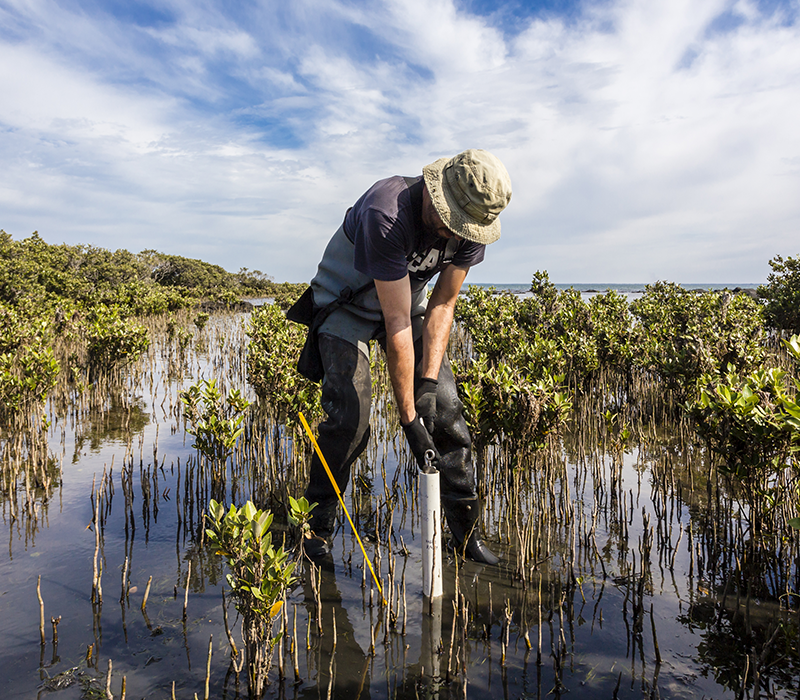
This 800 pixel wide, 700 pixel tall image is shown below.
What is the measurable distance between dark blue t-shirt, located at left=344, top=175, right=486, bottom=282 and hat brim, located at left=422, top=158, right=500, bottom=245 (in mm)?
158

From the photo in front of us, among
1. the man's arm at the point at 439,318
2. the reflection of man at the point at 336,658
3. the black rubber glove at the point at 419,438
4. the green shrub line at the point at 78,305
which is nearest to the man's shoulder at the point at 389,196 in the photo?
the man's arm at the point at 439,318

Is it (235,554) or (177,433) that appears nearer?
(235,554)

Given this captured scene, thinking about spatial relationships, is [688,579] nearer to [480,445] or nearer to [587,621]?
[587,621]

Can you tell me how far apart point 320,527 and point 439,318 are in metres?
1.55

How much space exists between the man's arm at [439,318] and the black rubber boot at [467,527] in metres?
0.85

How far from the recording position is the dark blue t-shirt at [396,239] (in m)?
2.68

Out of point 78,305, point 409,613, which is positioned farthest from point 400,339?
point 78,305

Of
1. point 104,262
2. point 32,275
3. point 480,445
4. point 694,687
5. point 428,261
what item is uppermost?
point 104,262

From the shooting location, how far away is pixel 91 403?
7.39 m

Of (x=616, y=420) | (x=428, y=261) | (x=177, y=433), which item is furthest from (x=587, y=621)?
(x=177, y=433)

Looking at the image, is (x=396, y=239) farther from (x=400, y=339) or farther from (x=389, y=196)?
(x=400, y=339)

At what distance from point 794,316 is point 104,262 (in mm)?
24561

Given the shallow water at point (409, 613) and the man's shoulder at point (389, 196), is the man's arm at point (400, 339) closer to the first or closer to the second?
the man's shoulder at point (389, 196)

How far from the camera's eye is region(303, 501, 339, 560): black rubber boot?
10.9 ft
